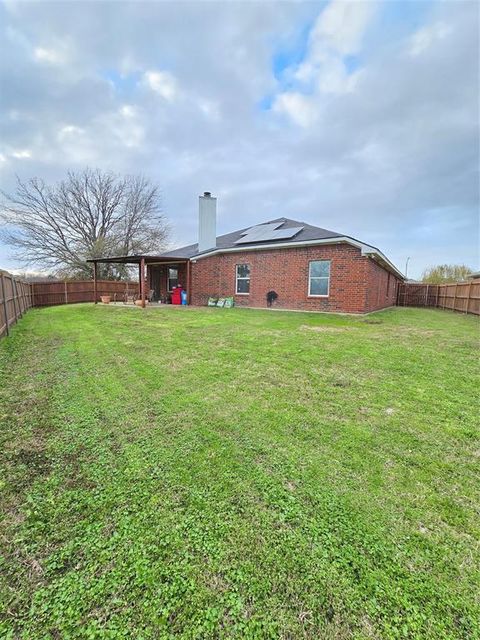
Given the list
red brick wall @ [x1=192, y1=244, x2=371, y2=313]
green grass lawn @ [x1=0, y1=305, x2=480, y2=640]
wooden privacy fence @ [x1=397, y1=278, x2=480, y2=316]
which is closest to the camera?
green grass lawn @ [x1=0, y1=305, x2=480, y2=640]

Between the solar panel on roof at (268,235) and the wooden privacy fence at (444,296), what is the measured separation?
885 cm

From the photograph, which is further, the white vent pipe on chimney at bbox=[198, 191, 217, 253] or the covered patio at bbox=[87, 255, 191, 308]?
the white vent pipe on chimney at bbox=[198, 191, 217, 253]

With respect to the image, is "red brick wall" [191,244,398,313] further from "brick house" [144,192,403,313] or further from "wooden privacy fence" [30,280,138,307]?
"wooden privacy fence" [30,280,138,307]

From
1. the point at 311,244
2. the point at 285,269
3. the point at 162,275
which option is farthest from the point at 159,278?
the point at 311,244

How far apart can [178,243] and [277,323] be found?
22.1 m

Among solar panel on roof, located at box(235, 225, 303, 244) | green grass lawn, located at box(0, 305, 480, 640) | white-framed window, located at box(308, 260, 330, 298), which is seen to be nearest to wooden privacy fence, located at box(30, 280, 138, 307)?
solar panel on roof, located at box(235, 225, 303, 244)

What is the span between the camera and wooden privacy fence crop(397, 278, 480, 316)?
1395cm

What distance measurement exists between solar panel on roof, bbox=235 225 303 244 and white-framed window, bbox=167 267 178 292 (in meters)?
4.62

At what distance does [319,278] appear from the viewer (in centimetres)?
1208

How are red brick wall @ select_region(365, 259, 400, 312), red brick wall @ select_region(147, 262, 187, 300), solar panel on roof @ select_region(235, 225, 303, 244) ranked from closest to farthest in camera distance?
1. red brick wall @ select_region(365, 259, 400, 312)
2. solar panel on roof @ select_region(235, 225, 303, 244)
3. red brick wall @ select_region(147, 262, 187, 300)

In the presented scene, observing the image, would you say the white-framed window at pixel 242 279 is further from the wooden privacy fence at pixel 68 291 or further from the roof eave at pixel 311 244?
the wooden privacy fence at pixel 68 291

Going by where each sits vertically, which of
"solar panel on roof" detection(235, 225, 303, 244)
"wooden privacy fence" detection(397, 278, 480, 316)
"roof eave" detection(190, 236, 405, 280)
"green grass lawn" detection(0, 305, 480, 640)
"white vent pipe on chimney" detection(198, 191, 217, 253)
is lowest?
"green grass lawn" detection(0, 305, 480, 640)

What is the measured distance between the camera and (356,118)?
13.8 m

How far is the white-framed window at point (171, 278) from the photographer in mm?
17031
